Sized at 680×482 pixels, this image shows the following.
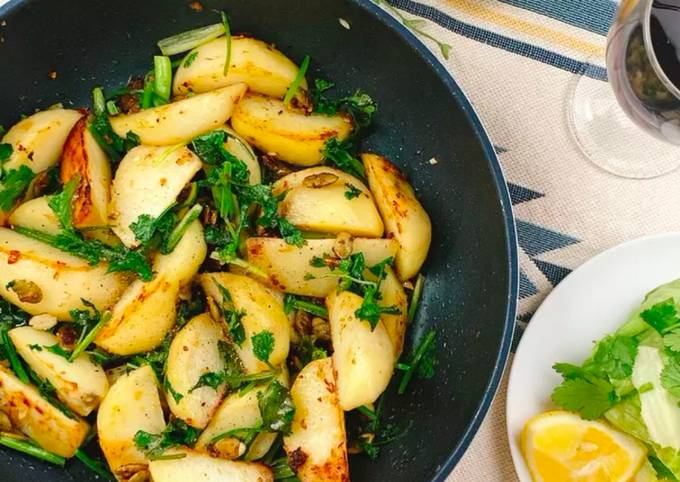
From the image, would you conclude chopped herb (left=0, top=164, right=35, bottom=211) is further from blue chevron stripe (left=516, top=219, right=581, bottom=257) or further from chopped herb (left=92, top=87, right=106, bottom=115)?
blue chevron stripe (left=516, top=219, right=581, bottom=257)

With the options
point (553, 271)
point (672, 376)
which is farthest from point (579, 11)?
point (672, 376)

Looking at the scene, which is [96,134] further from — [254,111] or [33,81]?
[254,111]

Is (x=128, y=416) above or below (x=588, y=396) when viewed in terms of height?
above

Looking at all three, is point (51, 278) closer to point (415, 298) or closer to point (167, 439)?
point (167, 439)

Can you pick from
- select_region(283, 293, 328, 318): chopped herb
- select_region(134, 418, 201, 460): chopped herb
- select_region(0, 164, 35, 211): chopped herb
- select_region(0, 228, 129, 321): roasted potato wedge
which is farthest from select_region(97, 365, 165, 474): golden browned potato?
select_region(0, 164, 35, 211): chopped herb

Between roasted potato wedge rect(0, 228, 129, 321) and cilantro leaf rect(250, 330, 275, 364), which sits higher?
roasted potato wedge rect(0, 228, 129, 321)
